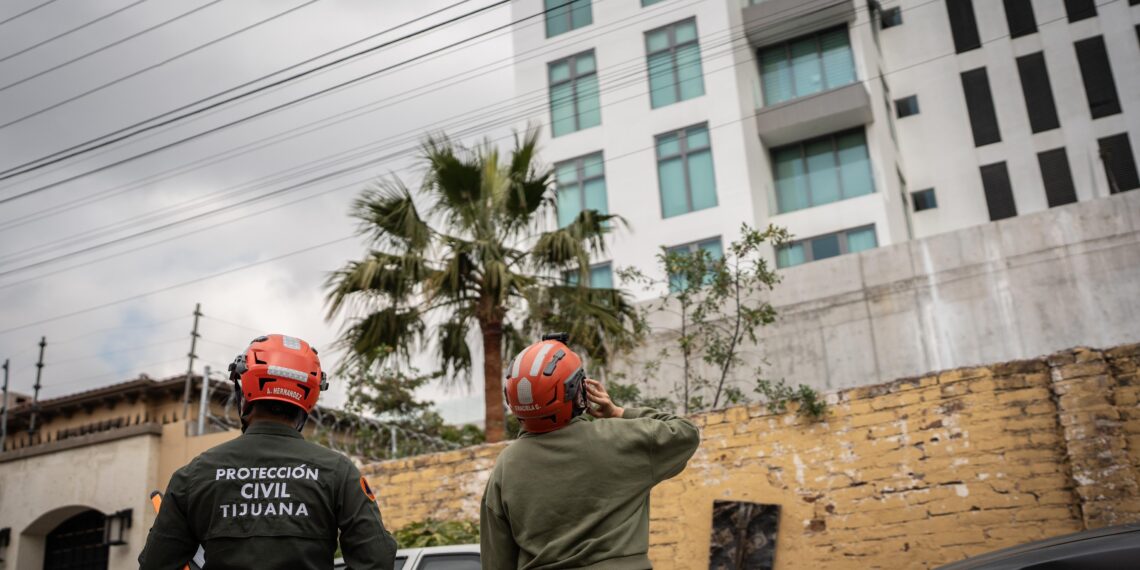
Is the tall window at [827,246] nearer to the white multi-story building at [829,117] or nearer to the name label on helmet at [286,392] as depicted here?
the white multi-story building at [829,117]

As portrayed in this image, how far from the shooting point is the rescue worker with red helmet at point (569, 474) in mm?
2988

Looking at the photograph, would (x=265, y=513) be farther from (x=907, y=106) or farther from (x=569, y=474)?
(x=907, y=106)

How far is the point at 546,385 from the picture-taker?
10.1 feet

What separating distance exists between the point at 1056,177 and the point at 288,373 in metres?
24.6

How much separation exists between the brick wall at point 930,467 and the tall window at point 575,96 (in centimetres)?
1711

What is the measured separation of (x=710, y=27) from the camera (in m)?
23.7

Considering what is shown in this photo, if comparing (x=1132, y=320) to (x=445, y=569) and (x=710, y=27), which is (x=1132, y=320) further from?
(x=445, y=569)

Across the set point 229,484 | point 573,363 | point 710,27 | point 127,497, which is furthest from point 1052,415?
point 710,27

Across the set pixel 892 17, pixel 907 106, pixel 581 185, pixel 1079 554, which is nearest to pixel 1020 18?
pixel 892 17

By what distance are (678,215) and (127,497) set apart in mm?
13865

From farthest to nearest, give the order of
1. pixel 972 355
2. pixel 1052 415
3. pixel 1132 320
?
pixel 972 355 < pixel 1132 320 < pixel 1052 415

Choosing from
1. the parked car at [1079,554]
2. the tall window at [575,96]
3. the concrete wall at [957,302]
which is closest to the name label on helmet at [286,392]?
the parked car at [1079,554]

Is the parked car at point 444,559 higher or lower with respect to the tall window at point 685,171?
lower

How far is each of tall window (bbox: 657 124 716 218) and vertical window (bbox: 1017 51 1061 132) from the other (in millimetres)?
8640
